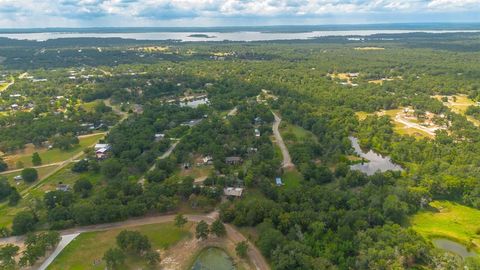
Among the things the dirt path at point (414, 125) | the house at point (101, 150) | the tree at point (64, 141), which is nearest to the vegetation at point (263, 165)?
the tree at point (64, 141)

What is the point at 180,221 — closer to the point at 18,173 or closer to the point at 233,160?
the point at 233,160

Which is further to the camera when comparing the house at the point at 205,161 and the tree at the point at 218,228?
the house at the point at 205,161

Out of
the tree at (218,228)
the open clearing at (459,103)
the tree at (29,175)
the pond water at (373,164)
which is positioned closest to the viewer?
the tree at (218,228)

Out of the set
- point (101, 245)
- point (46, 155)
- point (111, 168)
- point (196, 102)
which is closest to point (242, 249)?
point (101, 245)

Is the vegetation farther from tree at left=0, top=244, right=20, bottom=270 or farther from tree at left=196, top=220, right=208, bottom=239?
tree at left=0, top=244, right=20, bottom=270

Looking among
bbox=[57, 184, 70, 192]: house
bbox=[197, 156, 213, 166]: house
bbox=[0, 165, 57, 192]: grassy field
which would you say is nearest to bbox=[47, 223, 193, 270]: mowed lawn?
bbox=[57, 184, 70, 192]: house

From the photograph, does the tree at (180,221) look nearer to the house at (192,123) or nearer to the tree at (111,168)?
the tree at (111,168)
